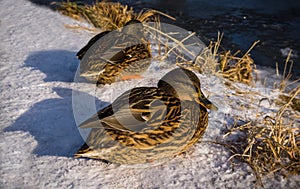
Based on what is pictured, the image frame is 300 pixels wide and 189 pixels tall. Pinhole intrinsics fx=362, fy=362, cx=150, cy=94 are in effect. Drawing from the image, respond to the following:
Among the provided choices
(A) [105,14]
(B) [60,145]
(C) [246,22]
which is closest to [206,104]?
(B) [60,145]

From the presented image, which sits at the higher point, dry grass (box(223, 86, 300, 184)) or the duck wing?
the duck wing

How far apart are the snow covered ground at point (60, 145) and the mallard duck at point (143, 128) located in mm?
170

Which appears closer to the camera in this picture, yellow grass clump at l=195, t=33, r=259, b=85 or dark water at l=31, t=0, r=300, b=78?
yellow grass clump at l=195, t=33, r=259, b=85

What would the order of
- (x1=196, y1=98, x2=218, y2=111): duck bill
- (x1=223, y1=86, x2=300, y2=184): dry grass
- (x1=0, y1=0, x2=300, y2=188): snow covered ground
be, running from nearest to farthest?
(x1=0, y1=0, x2=300, y2=188): snow covered ground < (x1=223, y1=86, x2=300, y2=184): dry grass < (x1=196, y1=98, x2=218, y2=111): duck bill

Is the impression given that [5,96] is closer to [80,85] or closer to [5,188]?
[80,85]

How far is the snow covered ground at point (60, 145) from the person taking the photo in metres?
3.09

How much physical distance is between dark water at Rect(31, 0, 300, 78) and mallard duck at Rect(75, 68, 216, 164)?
10.3ft

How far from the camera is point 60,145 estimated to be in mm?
3443

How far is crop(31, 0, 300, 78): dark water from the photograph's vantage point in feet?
21.2

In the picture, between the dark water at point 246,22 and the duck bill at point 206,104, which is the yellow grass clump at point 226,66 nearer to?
the dark water at point 246,22

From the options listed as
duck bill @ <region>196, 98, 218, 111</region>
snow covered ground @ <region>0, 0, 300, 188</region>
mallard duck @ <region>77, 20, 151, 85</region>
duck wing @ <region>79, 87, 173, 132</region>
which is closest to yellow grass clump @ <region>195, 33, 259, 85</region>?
snow covered ground @ <region>0, 0, 300, 188</region>

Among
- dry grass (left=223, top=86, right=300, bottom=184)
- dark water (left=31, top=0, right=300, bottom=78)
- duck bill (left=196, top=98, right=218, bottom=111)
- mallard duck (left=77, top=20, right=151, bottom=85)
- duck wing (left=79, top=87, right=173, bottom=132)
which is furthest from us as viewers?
dark water (left=31, top=0, right=300, bottom=78)

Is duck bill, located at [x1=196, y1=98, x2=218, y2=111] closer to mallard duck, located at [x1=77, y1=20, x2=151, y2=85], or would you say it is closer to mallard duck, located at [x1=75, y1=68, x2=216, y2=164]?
mallard duck, located at [x1=75, y1=68, x2=216, y2=164]

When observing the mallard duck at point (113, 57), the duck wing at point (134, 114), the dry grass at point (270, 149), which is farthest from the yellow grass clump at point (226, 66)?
the duck wing at point (134, 114)
